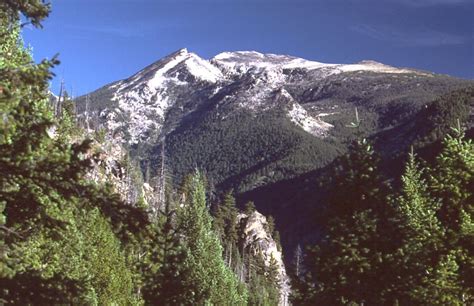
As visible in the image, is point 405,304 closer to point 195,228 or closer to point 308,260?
point 308,260

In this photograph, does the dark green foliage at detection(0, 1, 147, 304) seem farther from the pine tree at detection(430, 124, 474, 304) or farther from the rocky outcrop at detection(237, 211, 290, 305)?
the rocky outcrop at detection(237, 211, 290, 305)

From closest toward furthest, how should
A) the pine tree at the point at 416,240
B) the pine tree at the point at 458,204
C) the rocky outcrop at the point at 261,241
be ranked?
the pine tree at the point at 416,240 → the pine tree at the point at 458,204 → the rocky outcrop at the point at 261,241

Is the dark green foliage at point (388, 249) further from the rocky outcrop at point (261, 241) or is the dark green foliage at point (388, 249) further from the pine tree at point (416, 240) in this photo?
the rocky outcrop at point (261, 241)

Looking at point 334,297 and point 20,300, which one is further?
point 334,297

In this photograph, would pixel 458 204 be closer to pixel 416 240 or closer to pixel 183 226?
pixel 416 240

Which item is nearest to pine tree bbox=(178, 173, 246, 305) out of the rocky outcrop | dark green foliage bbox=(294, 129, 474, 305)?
dark green foliage bbox=(294, 129, 474, 305)

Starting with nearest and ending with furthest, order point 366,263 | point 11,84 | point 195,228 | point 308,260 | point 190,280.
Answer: point 11,84 < point 366,263 < point 308,260 < point 190,280 < point 195,228

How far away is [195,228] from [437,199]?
19367mm

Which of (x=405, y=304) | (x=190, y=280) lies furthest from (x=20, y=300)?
(x=190, y=280)

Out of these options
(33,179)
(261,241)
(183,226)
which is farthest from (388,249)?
(261,241)

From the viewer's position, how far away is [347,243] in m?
15.7

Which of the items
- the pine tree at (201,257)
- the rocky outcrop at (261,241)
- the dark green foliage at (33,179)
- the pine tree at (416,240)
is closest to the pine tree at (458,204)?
the pine tree at (416,240)

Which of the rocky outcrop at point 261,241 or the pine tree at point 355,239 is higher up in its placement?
the rocky outcrop at point 261,241

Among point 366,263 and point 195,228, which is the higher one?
point 195,228
